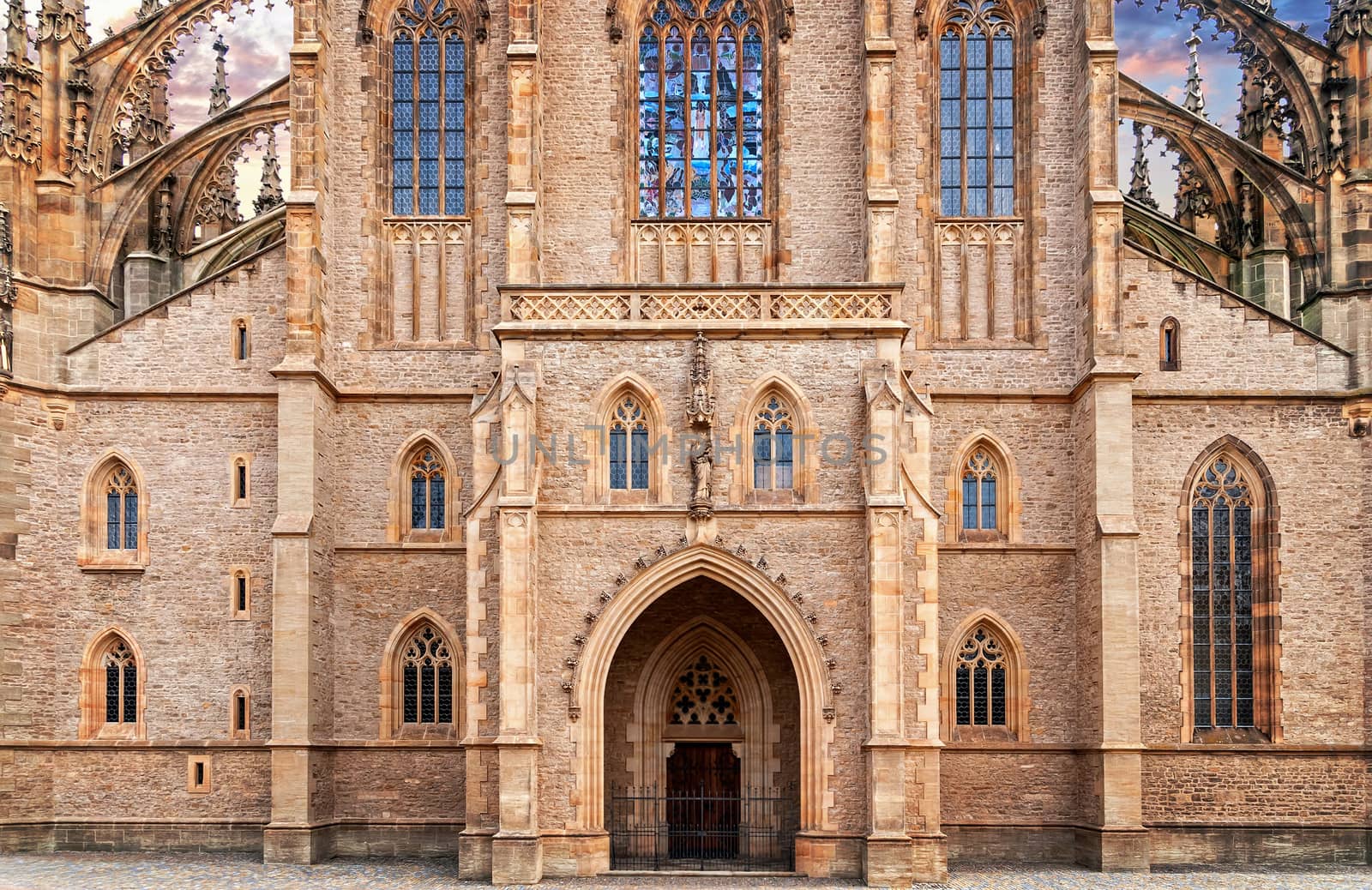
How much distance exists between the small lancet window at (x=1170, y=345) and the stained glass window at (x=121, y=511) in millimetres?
19856

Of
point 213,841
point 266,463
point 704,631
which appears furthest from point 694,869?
point 266,463

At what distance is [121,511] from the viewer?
29.2 meters

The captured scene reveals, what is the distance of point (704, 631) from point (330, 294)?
9.80 m

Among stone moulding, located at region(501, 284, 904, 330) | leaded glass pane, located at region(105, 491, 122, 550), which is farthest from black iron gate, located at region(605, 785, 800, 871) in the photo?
leaded glass pane, located at region(105, 491, 122, 550)

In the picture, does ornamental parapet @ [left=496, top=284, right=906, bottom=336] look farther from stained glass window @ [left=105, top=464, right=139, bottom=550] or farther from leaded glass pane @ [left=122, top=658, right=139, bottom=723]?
leaded glass pane @ [left=122, top=658, right=139, bottom=723]

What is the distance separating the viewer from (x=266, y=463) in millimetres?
29047

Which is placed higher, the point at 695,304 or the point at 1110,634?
the point at 695,304

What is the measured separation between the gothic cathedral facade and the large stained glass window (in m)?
0.07

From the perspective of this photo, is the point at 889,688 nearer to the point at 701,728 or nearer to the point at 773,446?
the point at 773,446

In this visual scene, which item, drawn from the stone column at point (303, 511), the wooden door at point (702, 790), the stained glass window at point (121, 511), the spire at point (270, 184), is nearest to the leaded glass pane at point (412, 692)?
the stone column at point (303, 511)

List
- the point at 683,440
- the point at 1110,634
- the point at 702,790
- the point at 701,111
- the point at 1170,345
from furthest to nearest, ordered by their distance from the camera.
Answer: the point at 701,111 < the point at 1170,345 < the point at 702,790 < the point at 1110,634 < the point at 683,440

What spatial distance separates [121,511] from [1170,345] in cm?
2046

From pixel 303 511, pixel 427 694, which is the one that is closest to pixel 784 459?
pixel 427 694

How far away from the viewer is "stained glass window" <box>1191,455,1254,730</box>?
94.8 ft
